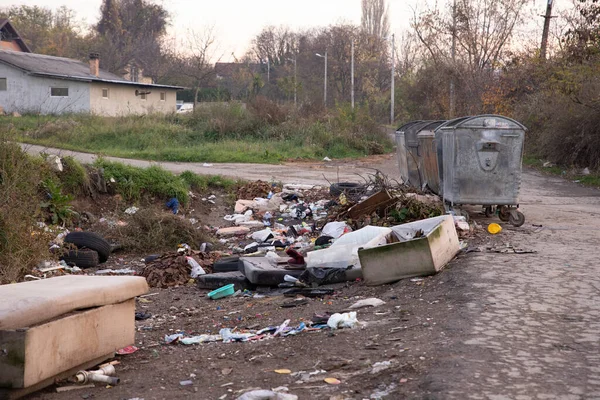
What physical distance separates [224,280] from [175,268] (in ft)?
3.76

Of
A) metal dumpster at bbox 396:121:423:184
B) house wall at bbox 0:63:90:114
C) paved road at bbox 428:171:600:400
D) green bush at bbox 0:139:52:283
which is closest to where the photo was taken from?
paved road at bbox 428:171:600:400

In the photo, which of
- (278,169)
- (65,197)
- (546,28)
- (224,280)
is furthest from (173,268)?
(546,28)

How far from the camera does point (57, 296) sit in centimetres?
441

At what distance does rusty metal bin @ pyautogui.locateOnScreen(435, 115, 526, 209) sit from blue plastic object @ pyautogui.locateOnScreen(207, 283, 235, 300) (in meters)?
3.87

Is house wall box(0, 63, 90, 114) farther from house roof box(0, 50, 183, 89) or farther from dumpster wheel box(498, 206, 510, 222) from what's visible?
dumpster wheel box(498, 206, 510, 222)

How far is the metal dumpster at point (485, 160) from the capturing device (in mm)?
9836

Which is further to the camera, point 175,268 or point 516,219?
point 516,219

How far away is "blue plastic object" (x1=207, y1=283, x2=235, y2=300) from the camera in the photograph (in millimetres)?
7535

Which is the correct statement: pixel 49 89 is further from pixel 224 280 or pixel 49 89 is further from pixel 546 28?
pixel 224 280

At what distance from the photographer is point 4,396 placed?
158 inches

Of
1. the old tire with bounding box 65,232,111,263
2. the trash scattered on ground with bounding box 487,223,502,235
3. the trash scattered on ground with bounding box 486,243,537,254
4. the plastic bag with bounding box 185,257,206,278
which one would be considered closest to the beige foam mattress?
the plastic bag with bounding box 185,257,206,278

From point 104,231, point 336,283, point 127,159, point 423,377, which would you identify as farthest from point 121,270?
point 127,159

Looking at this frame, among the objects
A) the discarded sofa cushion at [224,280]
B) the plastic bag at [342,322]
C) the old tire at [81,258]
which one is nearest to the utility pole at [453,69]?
the old tire at [81,258]

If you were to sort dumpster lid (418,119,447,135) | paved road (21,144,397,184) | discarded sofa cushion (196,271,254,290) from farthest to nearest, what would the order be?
paved road (21,144,397,184)
dumpster lid (418,119,447,135)
discarded sofa cushion (196,271,254,290)
